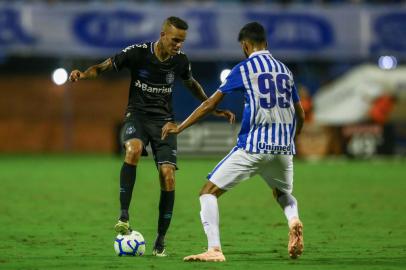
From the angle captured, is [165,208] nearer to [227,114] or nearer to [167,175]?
[167,175]

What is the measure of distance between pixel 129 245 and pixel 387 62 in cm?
2417

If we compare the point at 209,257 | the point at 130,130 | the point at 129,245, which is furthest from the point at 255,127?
the point at 129,245

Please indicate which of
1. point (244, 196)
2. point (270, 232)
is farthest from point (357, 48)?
point (270, 232)

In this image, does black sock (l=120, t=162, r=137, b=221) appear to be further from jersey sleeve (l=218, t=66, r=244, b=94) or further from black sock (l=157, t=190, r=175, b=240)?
jersey sleeve (l=218, t=66, r=244, b=94)

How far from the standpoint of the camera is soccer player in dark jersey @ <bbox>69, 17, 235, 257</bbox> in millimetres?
8664

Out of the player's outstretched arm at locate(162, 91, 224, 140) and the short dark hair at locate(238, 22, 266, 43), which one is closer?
the player's outstretched arm at locate(162, 91, 224, 140)

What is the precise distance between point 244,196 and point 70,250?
7.23 m

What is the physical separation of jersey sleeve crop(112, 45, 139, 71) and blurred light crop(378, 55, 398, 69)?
23.0 metres

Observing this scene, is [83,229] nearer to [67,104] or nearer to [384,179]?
[384,179]

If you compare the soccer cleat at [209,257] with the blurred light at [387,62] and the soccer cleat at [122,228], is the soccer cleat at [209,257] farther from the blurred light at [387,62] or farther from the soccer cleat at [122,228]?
the blurred light at [387,62]

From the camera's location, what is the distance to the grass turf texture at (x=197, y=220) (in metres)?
8.09

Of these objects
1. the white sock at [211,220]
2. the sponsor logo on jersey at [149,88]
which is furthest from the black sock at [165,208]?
the sponsor logo on jersey at [149,88]

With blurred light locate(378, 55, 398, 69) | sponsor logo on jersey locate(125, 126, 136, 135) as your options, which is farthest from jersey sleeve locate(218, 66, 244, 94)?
blurred light locate(378, 55, 398, 69)

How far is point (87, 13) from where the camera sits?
1145 inches
